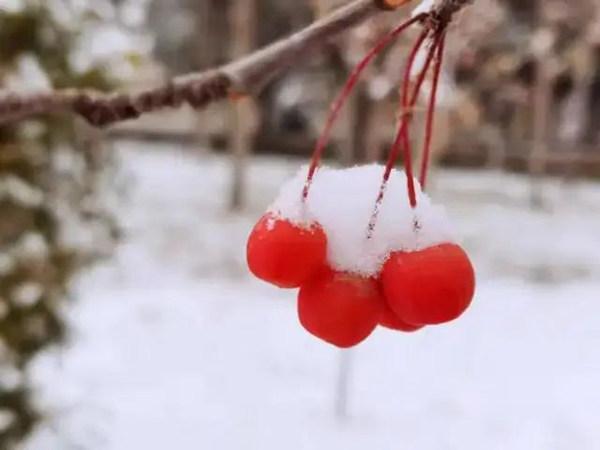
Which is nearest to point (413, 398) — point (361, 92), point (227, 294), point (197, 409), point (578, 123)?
point (197, 409)

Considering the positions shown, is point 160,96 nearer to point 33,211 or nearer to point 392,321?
point 392,321

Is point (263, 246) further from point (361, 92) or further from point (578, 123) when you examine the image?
point (578, 123)

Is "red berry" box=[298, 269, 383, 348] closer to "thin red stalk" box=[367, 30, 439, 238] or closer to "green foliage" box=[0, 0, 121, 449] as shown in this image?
"thin red stalk" box=[367, 30, 439, 238]

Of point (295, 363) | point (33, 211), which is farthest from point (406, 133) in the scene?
point (295, 363)

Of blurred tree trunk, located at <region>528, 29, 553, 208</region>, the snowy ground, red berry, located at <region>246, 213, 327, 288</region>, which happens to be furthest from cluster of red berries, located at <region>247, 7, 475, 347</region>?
blurred tree trunk, located at <region>528, 29, 553, 208</region>

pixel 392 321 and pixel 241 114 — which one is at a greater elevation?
pixel 392 321

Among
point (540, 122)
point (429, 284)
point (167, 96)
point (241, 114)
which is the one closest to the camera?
point (429, 284)

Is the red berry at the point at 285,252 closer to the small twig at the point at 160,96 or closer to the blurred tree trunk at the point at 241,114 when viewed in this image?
the small twig at the point at 160,96
